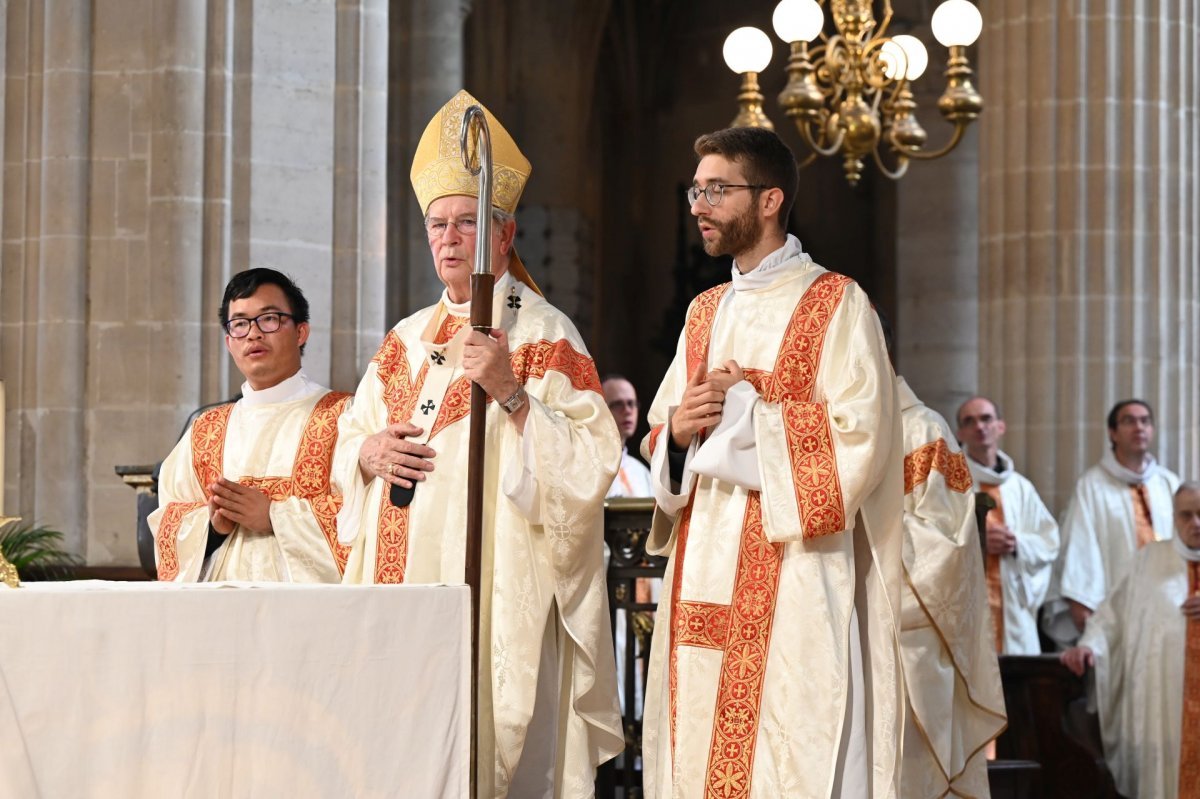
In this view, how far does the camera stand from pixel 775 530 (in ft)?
13.3

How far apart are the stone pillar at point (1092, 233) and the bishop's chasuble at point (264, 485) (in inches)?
245

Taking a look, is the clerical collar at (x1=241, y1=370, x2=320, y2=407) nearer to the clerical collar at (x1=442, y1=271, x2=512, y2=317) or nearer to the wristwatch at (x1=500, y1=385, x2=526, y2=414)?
the clerical collar at (x1=442, y1=271, x2=512, y2=317)

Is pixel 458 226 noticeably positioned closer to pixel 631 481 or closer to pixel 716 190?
pixel 716 190

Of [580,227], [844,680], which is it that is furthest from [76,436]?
[580,227]

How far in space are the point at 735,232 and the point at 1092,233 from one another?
6.56 meters

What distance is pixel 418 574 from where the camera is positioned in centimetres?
439

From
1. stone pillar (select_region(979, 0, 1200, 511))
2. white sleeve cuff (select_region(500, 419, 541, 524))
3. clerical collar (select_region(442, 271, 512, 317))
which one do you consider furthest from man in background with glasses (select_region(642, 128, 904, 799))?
stone pillar (select_region(979, 0, 1200, 511))

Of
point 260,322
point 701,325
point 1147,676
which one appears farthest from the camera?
point 1147,676

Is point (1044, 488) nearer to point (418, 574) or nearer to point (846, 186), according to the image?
point (418, 574)

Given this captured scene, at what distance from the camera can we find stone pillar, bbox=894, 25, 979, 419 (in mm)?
14469

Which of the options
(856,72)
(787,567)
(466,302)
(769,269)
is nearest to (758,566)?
(787,567)

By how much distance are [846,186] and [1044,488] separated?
26.9 feet

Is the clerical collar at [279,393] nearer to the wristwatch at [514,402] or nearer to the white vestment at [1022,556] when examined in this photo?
the wristwatch at [514,402]

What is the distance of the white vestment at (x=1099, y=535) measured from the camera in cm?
891
